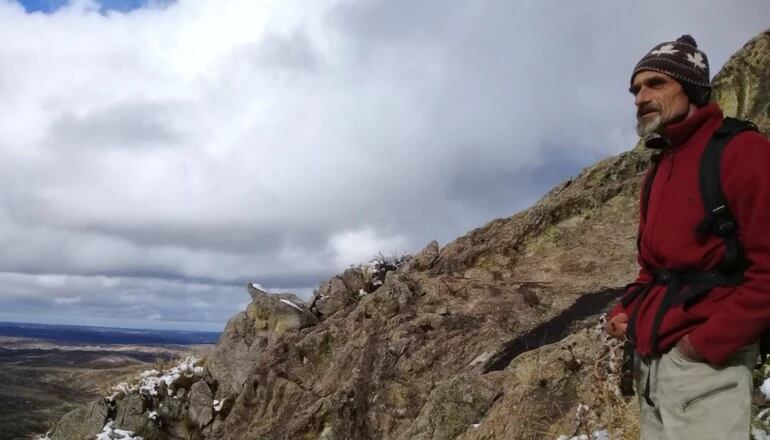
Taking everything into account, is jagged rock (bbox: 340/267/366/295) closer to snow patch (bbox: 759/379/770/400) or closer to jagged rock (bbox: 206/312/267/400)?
jagged rock (bbox: 206/312/267/400)

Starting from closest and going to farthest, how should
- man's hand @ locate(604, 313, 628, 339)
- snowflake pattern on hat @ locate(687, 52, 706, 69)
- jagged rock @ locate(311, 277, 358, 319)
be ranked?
1. snowflake pattern on hat @ locate(687, 52, 706, 69)
2. man's hand @ locate(604, 313, 628, 339)
3. jagged rock @ locate(311, 277, 358, 319)

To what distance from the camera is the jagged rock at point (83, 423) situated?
1518 cm

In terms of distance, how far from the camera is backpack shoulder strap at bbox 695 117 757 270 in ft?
9.98

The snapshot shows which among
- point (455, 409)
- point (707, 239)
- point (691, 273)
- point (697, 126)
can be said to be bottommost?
point (455, 409)

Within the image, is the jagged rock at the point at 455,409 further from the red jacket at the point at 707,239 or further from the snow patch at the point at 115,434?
the snow patch at the point at 115,434

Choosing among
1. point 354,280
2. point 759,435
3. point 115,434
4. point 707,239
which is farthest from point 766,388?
point 115,434

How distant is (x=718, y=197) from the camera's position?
3098 mm

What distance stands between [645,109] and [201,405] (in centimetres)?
1371

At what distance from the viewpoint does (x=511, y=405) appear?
332 inches

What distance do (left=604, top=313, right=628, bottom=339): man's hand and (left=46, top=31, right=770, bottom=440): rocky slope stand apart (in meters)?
3.09

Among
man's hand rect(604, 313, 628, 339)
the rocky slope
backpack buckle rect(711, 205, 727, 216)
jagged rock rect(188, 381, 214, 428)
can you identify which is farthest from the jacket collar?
jagged rock rect(188, 381, 214, 428)

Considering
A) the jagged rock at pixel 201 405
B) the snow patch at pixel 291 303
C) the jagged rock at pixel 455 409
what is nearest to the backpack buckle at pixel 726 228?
the jagged rock at pixel 455 409

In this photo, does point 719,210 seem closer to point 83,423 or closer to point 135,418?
A: point 135,418

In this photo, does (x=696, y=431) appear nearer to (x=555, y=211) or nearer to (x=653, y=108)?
(x=653, y=108)
